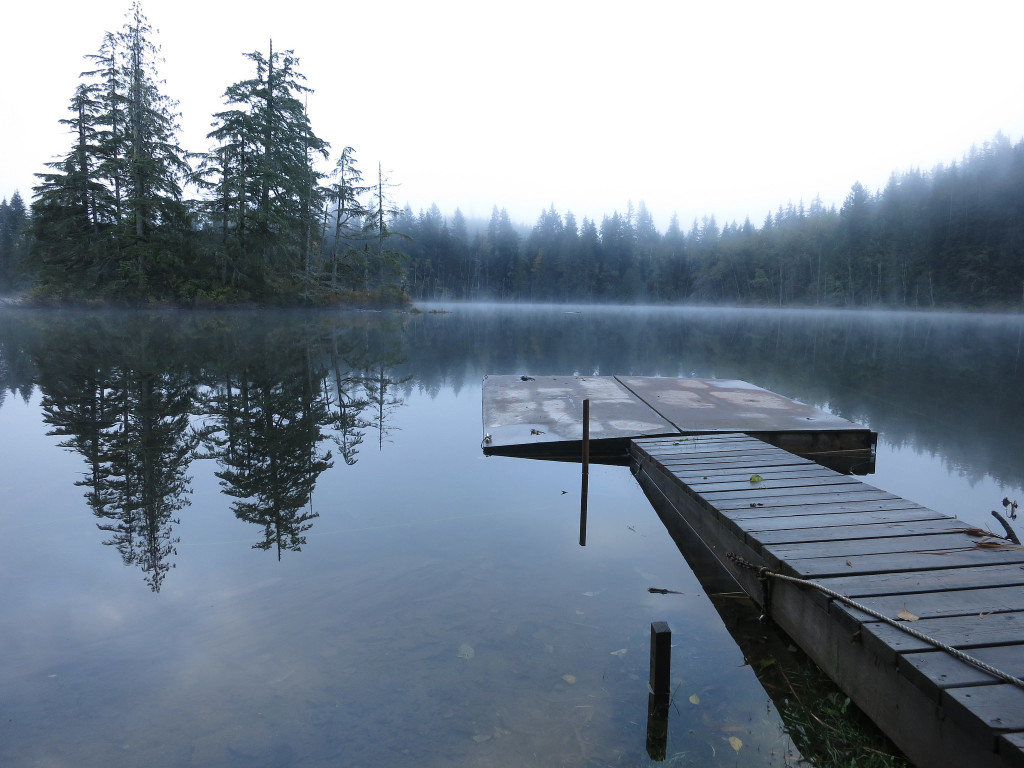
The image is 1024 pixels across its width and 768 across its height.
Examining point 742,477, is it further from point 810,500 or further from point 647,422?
point 647,422

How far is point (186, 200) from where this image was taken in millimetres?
34312

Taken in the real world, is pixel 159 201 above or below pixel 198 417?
above

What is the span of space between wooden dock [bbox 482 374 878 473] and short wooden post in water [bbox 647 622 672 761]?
4.91 m

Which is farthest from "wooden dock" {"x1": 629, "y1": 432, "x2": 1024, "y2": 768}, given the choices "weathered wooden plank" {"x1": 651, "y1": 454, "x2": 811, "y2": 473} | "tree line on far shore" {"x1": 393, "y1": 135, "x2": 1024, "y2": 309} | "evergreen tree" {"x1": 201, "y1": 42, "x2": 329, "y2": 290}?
"tree line on far shore" {"x1": 393, "y1": 135, "x2": 1024, "y2": 309}

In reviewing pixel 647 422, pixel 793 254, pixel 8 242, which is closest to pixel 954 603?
pixel 647 422

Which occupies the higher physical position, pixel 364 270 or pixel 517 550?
pixel 364 270

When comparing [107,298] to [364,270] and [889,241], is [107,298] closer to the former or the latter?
[364,270]

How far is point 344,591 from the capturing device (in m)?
4.35

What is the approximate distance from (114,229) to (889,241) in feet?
283

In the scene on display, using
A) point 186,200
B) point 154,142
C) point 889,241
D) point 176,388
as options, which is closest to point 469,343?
point 176,388

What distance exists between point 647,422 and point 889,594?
5.85m

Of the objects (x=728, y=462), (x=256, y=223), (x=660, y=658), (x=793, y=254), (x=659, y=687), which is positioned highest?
(x=793, y=254)

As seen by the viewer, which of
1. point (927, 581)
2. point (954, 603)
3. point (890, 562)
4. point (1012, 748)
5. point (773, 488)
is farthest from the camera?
point (773, 488)

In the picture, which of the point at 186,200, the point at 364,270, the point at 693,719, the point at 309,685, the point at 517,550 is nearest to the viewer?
the point at 693,719
